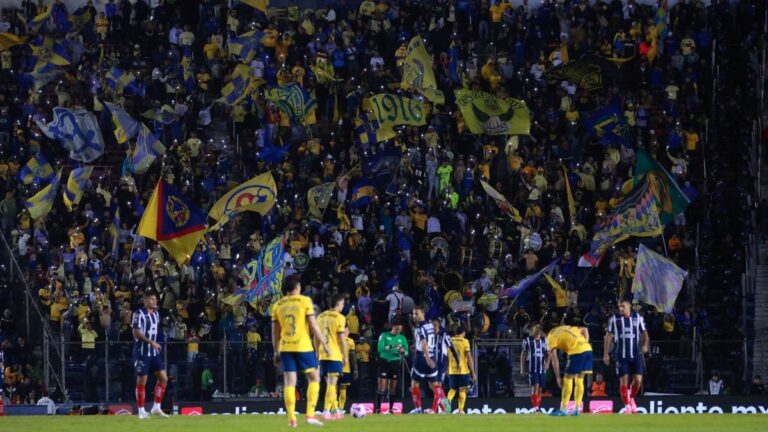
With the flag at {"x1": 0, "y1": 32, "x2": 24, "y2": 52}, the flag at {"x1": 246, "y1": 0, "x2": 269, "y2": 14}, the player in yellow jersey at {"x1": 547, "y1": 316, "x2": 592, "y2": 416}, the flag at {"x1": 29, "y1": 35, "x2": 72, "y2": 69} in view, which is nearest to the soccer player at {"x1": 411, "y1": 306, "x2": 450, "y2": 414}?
the player in yellow jersey at {"x1": 547, "y1": 316, "x2": 592, "y2": 416}

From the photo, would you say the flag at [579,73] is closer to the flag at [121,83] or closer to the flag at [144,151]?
the flag at [144,151]

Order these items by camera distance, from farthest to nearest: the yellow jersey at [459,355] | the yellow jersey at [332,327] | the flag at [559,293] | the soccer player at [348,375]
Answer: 1. the flag at [559,293]
2. the soccer player at [348,375]
3. the yellow jersey at [459,355]
4. the yellow jersey at [332,327]

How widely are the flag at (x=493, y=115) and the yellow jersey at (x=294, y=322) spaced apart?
2283cm

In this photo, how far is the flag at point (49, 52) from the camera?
163 ft

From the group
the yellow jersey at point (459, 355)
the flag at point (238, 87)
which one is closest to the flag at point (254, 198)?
the flag at point (238, 87)

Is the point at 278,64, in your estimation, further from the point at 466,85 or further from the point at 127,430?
the point at 127,430

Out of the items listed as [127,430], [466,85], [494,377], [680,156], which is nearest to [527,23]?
[466,85]

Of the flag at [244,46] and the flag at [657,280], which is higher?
the flag at [244,46]

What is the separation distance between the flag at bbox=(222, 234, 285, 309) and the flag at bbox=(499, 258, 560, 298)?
6174mm

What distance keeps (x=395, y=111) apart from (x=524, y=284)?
7818mm

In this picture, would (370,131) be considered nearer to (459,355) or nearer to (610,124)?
(610,124)

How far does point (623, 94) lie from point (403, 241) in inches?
396

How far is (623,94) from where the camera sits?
162 ft

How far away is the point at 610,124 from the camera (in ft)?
153
